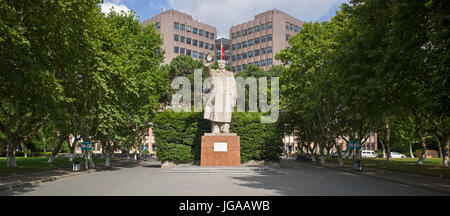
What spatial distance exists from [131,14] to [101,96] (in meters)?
13.5

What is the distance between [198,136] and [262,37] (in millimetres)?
64125

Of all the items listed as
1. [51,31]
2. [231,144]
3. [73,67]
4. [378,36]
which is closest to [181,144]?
[231,144]

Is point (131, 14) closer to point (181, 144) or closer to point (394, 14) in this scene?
point (181, 144)

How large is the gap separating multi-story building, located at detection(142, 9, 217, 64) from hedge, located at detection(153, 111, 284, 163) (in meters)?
53.6

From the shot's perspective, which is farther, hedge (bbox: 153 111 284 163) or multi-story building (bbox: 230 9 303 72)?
multi-story building (bbox: 230 9 303 72)

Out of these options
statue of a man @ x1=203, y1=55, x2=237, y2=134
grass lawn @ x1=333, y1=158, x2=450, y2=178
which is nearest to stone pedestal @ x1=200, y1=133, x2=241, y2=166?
statue of a man @ x1=203, y1=55, x2=237, y2=134

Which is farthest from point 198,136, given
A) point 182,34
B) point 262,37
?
point 262,37

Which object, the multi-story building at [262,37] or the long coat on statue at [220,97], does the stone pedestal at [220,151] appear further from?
the multi-story building at [262,37]

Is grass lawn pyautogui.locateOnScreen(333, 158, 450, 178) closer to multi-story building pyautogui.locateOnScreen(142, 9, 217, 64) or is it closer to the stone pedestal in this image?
the stone pedestal

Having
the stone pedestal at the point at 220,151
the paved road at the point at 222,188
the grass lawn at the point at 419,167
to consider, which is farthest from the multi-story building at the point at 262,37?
the paved road at the point at 222,188

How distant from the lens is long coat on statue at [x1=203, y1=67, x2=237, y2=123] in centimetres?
2339

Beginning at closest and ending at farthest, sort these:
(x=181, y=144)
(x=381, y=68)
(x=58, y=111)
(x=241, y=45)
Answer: (x=381, y=68), (x=58, y=111), (x=181, y=144), (x=241, y=45)

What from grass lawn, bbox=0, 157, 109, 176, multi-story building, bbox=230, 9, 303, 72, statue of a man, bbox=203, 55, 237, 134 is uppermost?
multi-story building, bbox=230, 9, 303, 72
